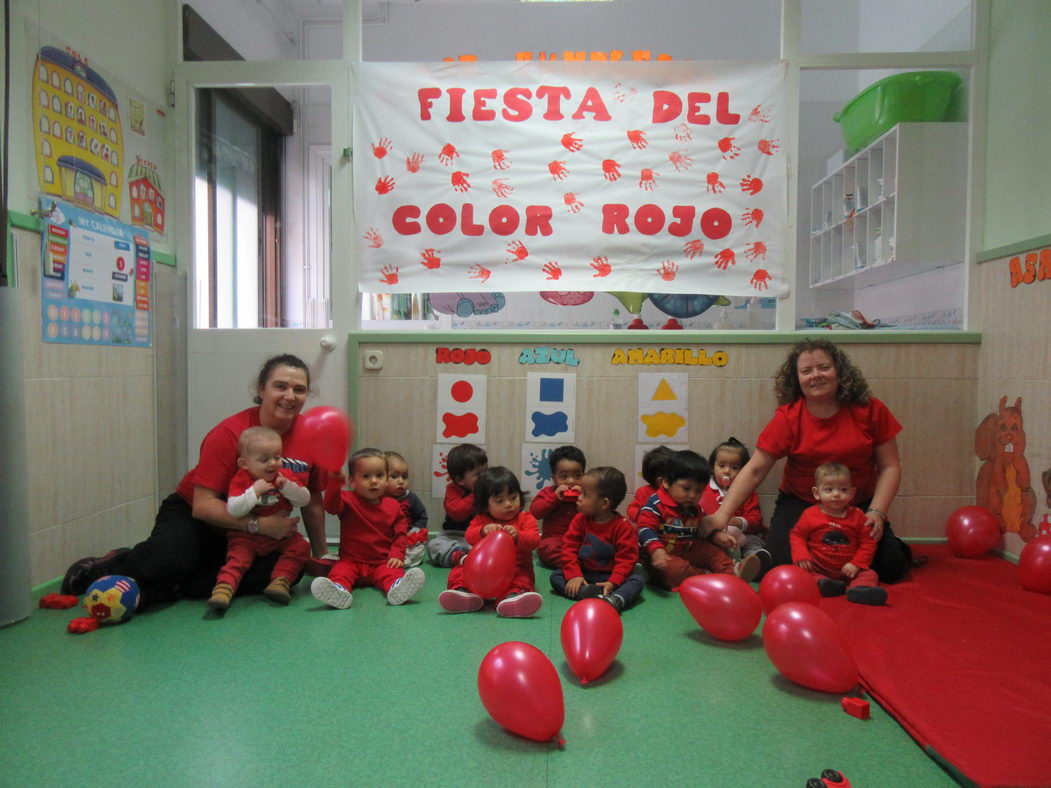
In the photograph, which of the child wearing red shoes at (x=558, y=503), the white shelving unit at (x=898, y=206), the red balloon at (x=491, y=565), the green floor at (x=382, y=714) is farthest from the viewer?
the white shelving unit at (x=898, y=206)

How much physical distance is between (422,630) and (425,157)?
215 cm

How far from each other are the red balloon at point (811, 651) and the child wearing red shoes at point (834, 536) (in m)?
0.79

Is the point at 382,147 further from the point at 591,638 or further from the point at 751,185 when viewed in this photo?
the point at 591,638

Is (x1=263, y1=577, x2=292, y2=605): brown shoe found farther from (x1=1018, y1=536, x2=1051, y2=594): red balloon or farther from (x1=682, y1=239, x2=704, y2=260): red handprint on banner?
(x1=1018, y1=536, x2=1051, y2=594): red balloon

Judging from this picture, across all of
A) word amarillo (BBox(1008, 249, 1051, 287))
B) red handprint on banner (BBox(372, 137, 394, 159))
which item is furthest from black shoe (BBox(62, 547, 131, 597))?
word amarillo (BBox(1008, 249, 1051, 287))

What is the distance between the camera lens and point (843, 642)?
1672 millimetres

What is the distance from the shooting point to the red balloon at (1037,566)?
7.87 ft

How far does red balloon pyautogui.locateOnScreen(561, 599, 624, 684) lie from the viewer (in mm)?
1708

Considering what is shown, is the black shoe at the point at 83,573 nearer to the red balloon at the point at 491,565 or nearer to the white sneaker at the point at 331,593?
the white sneaker at the point at 331,593

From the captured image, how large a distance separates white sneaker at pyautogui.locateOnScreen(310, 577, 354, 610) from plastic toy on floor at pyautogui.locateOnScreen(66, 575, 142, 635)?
1.81ft

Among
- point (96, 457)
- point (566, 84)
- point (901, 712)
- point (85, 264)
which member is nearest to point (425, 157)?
point (566, 84)

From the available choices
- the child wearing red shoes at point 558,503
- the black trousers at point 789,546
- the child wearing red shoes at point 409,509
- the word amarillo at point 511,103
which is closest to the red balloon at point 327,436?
the child wearing red shoes at point 409,509

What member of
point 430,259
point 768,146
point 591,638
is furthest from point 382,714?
point 768,146

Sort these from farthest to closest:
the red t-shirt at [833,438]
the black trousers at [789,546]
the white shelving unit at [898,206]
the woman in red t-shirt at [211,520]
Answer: the white shelving unit at [898,206] < the red t-shirt at [833,438] < the black trousers at [789,546] < the woman in red t-shirt at [211,520]
